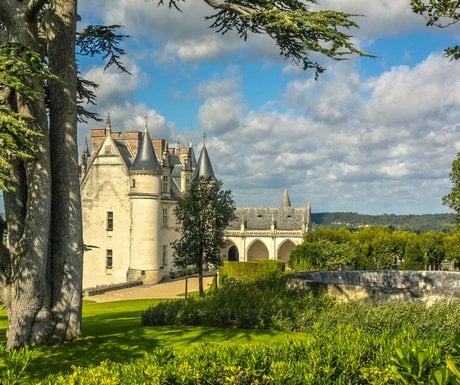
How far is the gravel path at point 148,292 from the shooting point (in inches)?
1195

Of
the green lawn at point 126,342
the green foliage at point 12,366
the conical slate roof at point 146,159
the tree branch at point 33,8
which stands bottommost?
the green lawn at point 126,342

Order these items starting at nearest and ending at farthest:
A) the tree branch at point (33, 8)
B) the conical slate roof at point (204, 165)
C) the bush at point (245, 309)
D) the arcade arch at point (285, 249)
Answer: the tree branch at point (33, 8) < the bush at point (245, 309) < the conical slate roof at point (204, 165) < the arcade arch at point (285, 249)

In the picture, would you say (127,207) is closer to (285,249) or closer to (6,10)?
(285,249)

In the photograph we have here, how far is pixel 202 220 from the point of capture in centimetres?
2484

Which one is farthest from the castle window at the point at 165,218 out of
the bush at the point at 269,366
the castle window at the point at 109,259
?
the bush at the point at 269,366

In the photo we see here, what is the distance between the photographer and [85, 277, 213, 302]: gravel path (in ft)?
99.6

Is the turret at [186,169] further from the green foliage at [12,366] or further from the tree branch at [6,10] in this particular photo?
the green foliage at [12,366]

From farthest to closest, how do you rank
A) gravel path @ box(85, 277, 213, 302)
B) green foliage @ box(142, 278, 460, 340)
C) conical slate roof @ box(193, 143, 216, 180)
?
conical slate roof @ box(193, 143, 216, 180), gravel path @ box(85, 277, 213, 302), green foliage @ box(142, 278, 460, 340)

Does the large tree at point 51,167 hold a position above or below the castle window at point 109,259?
above

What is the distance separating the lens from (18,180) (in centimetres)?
1030

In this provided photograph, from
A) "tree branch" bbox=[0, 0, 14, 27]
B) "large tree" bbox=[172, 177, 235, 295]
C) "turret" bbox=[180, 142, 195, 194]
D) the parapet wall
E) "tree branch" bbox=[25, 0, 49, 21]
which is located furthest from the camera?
"turret" bbox=[180, 142, 195, 194]

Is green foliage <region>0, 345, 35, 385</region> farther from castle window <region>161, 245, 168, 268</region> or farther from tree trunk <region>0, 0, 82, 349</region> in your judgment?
castle window <region>161, 245, 168, 268</region>

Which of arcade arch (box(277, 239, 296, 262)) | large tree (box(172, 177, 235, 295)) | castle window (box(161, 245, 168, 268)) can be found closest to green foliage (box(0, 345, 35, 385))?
large tree (box(172, 177, 235, 295))

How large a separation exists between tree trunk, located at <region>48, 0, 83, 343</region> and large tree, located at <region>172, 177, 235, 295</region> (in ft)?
45.3
